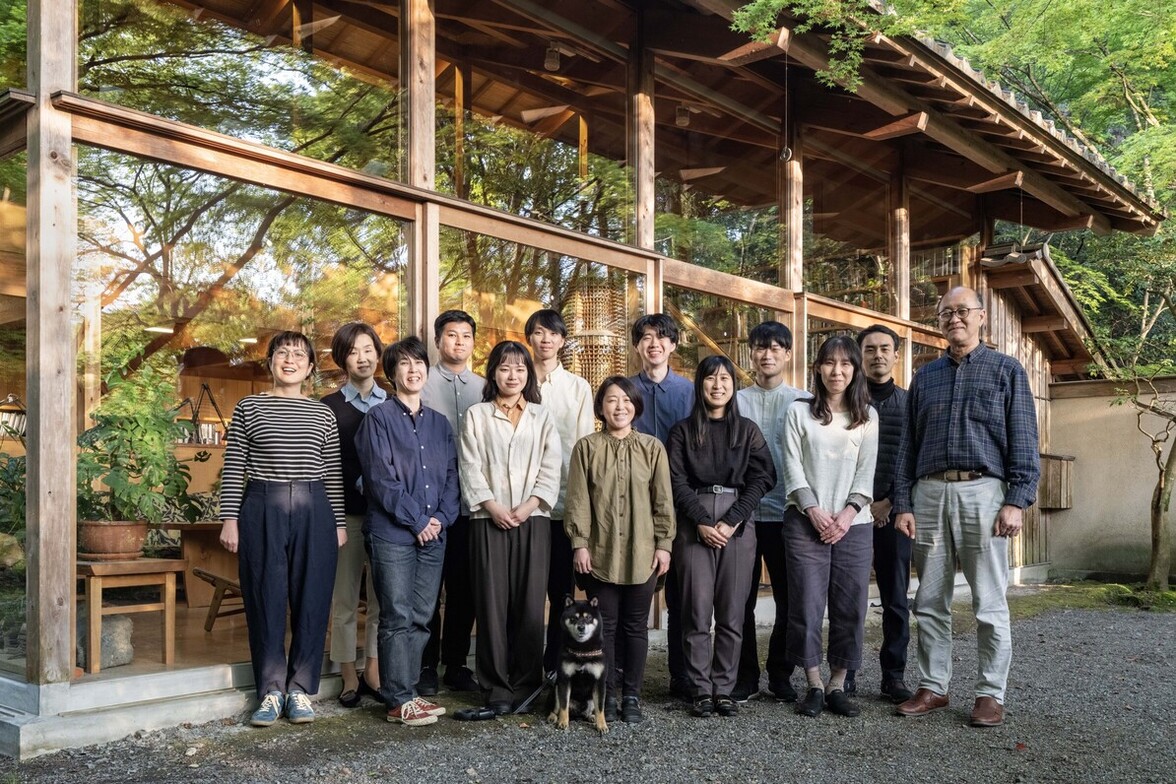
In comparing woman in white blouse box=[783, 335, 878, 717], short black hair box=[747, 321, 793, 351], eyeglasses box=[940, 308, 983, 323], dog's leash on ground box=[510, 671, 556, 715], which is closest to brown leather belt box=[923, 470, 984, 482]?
woman in white blouse box=[783, 335, 878, 717]

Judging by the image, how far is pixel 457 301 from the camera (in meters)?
5.93

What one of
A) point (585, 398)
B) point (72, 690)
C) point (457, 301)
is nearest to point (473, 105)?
point (457, 301)

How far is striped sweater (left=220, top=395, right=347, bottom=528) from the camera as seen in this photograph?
4.40m

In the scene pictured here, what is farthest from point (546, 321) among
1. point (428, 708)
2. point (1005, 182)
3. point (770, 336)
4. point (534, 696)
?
point (1005, 182)

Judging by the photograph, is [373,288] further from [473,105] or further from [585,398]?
[585,398]

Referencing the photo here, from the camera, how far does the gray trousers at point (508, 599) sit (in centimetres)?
461

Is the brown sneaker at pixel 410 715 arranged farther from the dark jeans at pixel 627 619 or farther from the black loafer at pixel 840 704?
the black loafer at pixel 840 704

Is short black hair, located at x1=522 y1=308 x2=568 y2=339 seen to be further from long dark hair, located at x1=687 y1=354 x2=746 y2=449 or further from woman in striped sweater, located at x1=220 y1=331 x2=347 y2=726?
woman in striped sweater, located at x1=220 y1=331 x2=347 y2=726

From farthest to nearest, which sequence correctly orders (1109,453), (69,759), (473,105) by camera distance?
1. (1109,453)
2. (473,105)
3. (69,759)

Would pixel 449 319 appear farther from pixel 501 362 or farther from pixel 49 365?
pixel 49 365

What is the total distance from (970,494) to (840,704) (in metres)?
1.16

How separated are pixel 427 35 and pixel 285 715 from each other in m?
3.69

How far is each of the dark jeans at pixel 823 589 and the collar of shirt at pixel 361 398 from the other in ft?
6.96

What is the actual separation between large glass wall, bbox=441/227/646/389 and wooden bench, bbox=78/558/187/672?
209 centimetres
